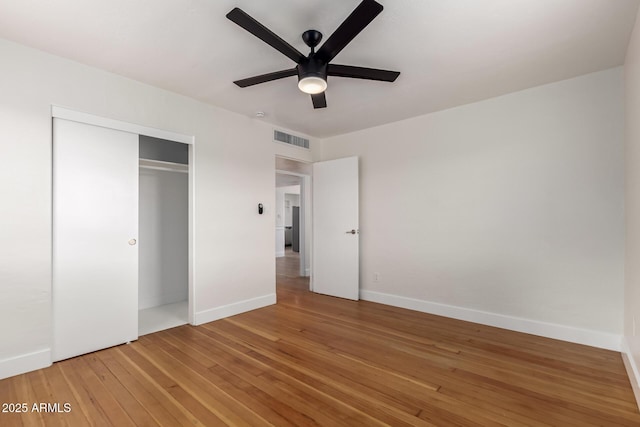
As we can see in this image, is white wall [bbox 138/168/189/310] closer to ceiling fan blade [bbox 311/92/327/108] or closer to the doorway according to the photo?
the doorway

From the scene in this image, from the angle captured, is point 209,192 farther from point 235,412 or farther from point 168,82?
point 235,412

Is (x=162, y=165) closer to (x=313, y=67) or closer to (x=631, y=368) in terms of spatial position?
(x=313, y=67)

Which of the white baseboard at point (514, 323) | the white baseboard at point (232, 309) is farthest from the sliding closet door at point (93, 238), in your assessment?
the white baseboard at point (514, 323)

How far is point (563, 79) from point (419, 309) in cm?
303

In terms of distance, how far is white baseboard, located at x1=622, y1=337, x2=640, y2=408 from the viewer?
1.95m

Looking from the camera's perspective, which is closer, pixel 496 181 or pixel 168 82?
pixel 168 82

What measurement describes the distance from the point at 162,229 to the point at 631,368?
16.7 feet

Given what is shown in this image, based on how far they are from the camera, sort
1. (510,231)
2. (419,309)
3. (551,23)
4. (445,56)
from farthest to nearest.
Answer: (419,309) < (510,231) < (445,56) < (551,23)

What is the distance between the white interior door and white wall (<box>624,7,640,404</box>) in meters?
2.85

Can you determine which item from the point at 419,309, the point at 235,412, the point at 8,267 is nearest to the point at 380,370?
the point at 235,412

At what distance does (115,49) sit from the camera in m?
2.41

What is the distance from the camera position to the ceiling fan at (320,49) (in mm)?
1646

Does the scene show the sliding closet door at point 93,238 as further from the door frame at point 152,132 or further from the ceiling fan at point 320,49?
the ceiling fan at point 320,49

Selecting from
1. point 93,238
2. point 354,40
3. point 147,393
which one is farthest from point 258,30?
point 147,393
